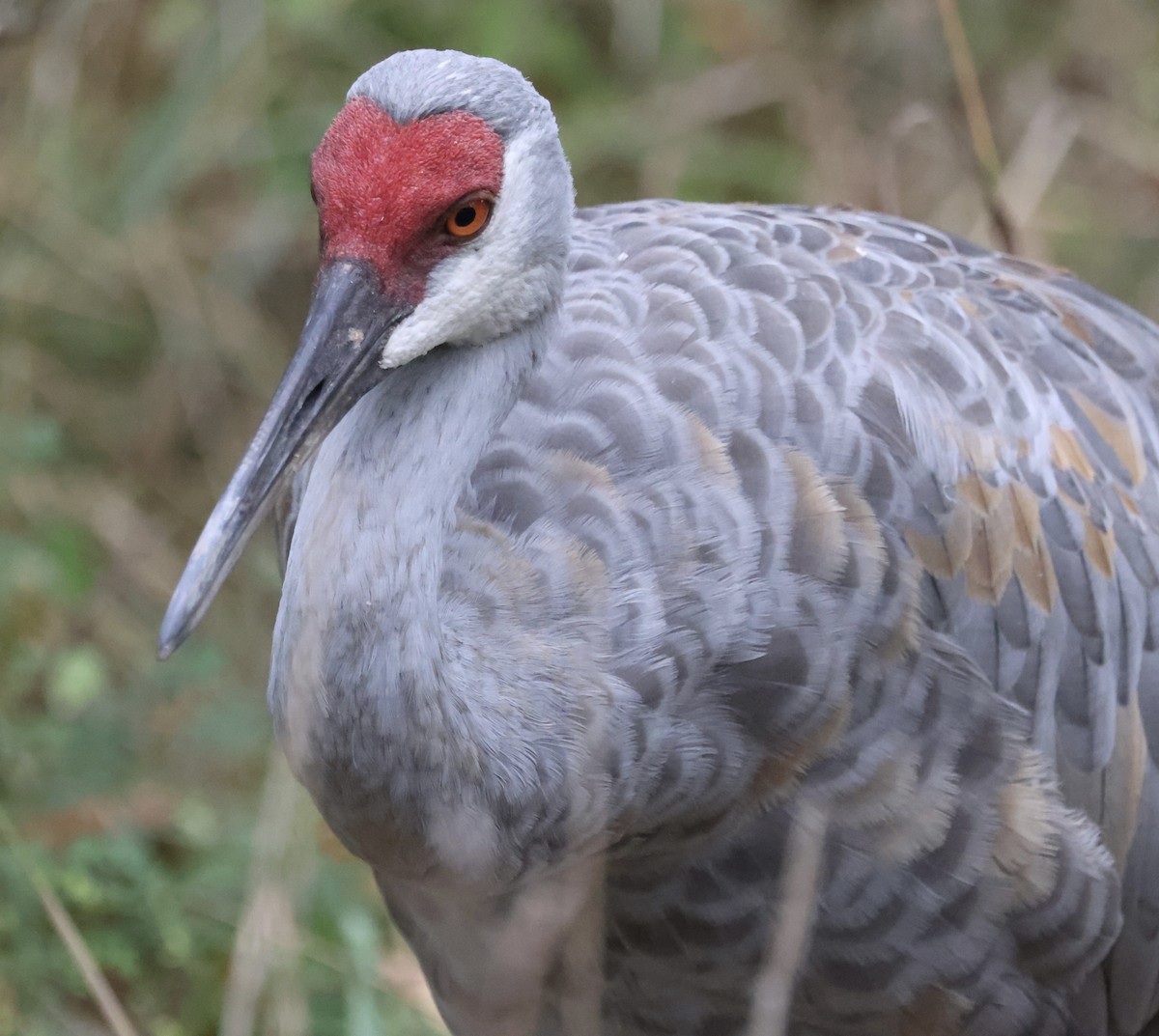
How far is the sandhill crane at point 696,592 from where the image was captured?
2.14 metres

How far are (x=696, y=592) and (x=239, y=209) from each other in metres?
3.11

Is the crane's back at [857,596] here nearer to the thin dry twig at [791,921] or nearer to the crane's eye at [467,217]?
the thin dry twig at [791,921]

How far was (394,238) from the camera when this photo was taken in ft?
7.00

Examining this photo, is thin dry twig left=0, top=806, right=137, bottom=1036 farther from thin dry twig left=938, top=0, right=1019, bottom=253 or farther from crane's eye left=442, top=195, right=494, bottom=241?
thin dry twig left=938, top=0, right=1019, bottom=253

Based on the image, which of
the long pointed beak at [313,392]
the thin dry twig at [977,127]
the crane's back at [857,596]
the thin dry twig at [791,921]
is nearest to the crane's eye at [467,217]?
the long pointed beak at [313,392]

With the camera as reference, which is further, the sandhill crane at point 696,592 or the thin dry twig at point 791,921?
the thin dry twig at point 791,921

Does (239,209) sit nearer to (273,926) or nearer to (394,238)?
(273,926)

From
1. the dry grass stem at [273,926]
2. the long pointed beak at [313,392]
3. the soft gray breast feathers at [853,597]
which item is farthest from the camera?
the dry grass stem at [273,926]

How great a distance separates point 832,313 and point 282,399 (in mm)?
968

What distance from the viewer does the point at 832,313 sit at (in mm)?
2672

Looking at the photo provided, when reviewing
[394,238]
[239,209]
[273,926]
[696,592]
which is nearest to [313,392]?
[394,238]

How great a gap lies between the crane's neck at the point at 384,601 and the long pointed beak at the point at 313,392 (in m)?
0.09

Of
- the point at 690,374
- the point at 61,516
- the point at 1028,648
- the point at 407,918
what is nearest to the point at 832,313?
the point at 690,374

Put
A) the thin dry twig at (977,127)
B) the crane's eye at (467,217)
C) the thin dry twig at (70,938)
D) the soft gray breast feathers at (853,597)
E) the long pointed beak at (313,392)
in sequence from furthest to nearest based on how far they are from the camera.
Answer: the thin dry twig at (977,127), the thin dry twig at (70,938), the soft gray breast feathers at (853,597), the crane's eye at (467,217), the long pointed beak at (313,392)
